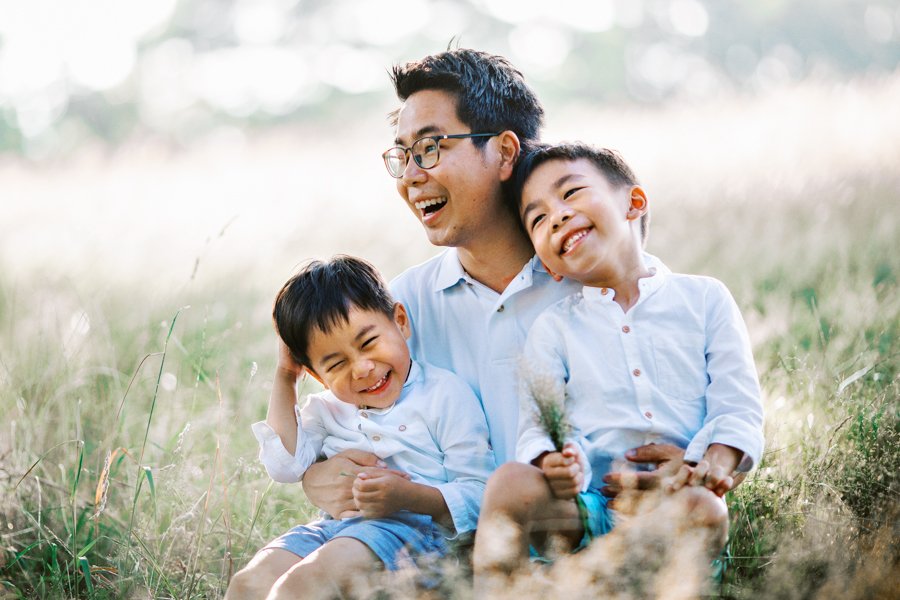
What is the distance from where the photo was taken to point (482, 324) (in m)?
3.37

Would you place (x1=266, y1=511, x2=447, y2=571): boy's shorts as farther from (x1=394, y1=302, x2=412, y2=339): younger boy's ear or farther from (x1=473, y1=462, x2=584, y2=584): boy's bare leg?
(x1=394, y1=302, x2=412, y2=339): younger boy's ear

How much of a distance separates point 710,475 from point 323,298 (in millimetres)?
1200

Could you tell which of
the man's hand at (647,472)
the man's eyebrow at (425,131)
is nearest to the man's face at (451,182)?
the man's eyebrow at (425,131)

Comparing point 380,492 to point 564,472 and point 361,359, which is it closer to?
point 361,359

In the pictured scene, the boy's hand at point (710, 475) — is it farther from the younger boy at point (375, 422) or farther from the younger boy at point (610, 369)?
the younger boy at point (375, 422)

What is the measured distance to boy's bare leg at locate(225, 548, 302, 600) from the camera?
2.75 m

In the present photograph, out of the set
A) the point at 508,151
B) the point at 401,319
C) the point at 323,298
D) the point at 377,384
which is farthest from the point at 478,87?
the point at 377,384

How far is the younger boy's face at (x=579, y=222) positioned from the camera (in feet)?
9.61

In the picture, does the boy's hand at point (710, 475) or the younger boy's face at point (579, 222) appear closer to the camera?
the boy's hand at point (710, 475)

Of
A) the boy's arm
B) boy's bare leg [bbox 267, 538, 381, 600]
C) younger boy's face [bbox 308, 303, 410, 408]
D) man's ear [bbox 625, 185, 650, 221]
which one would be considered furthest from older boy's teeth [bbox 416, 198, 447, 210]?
boy's bare leg [bbox 267, 538, 381, 600]

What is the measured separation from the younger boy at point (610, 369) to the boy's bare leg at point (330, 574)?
364 millimetres

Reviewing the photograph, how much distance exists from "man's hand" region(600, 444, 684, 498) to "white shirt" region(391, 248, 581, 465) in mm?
492

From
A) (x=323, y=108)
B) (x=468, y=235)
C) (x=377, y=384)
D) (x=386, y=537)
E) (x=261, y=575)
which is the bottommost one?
(x=261, y=575)

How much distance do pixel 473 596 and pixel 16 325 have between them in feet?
10.5
